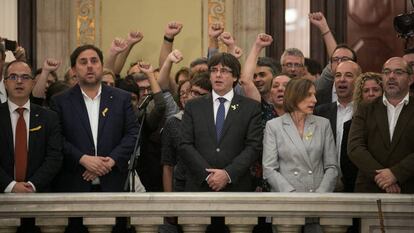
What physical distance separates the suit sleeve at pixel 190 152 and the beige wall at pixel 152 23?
162 inches

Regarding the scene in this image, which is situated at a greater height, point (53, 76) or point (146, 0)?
point (146, 0)

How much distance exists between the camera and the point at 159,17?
12.2 meters

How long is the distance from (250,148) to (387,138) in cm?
98

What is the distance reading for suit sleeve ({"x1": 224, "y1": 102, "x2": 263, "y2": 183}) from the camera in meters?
7.62

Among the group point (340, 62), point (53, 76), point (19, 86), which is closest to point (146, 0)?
point (53, 76)

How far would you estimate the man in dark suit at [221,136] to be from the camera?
764 centimetres

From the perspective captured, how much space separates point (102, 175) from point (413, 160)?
218 centimetres

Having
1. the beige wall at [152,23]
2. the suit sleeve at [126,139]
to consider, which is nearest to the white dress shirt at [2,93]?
the suit sleeve at [126,139]

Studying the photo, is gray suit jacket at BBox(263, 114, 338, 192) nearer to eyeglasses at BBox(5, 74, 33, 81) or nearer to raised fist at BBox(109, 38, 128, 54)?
eyeglasses at BBox(5, 74, 33, 81)

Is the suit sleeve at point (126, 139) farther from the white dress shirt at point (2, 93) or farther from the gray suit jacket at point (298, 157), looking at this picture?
the white dress shirt at point (2, 93)

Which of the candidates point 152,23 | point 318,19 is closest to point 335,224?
point 318,19

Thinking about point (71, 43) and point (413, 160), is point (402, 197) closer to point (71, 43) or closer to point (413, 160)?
point (413, 160)

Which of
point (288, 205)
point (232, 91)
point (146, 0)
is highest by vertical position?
point (146, 0)

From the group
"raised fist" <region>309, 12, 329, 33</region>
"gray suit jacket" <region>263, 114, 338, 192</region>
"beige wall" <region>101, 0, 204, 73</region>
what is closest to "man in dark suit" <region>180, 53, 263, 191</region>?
"gray suit jacket" <region>263, 114, 338, 192</region>
